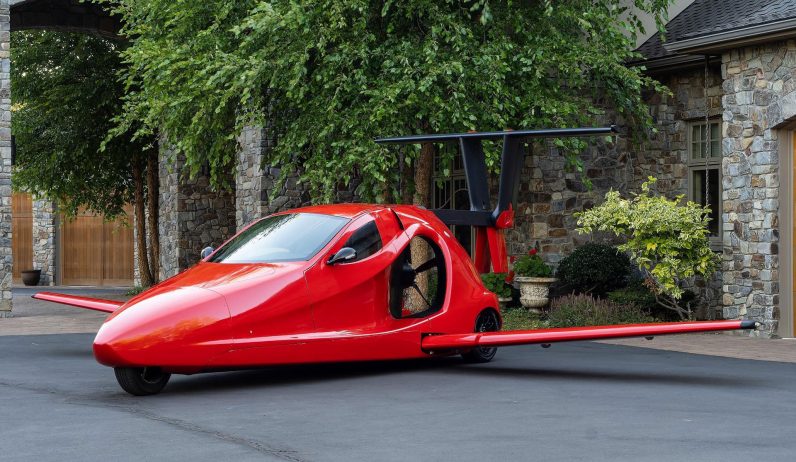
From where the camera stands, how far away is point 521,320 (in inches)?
630

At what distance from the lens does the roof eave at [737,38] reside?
1328cm

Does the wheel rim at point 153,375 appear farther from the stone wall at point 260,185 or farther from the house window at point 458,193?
the house window at point 458,193

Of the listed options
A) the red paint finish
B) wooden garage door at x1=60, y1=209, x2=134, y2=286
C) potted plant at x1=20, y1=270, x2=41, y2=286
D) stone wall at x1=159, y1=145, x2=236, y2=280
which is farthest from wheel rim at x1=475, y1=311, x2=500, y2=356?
potted plant at x1=20, y1=270, x2=41, y2=286

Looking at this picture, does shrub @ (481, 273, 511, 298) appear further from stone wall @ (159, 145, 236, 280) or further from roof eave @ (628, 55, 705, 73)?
stone wall @ (159, 145, 236, 280)

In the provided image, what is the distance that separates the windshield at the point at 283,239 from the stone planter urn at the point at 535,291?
695 cm

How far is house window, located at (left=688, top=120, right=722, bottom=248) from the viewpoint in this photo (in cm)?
1647

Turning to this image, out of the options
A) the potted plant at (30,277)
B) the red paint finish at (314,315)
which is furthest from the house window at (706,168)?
the potted plant at (30,277)

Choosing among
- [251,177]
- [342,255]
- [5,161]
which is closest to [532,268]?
[251,177]

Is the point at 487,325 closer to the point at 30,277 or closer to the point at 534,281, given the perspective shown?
the point at 534,281

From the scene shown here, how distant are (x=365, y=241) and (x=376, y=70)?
5.61 m

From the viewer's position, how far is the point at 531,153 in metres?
17.5

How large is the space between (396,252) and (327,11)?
17.9 ft

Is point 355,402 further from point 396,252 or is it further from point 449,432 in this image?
point 396,252

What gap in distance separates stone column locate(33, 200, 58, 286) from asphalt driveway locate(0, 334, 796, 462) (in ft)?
74.9
